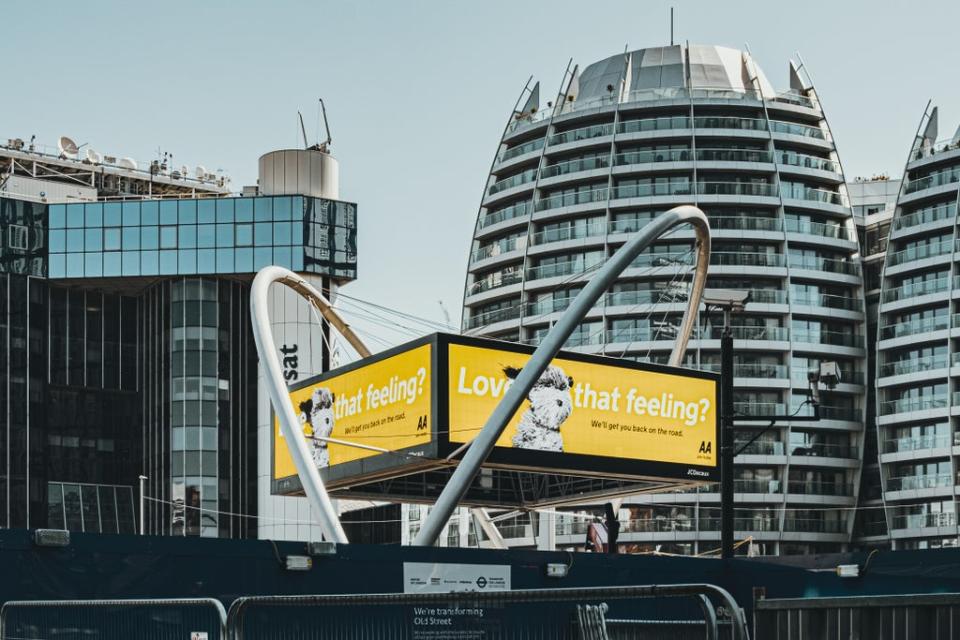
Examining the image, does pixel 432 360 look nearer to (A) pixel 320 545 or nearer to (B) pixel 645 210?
(A) pixel 320 545

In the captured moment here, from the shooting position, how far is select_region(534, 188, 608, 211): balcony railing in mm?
114500

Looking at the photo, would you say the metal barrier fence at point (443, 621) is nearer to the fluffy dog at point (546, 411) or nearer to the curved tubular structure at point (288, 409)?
the curved tubular structure at point (288, 409)

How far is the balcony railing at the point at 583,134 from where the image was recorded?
11506 centimetres

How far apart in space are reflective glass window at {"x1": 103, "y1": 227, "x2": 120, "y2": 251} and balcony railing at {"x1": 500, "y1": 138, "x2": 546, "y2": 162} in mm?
40207

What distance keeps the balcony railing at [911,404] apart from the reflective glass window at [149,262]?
2161 inches

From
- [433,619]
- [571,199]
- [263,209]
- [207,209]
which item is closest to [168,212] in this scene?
[207,209]

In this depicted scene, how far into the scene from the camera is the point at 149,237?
292 ft

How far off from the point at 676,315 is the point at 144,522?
44.1 metres

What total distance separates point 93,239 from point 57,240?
A: 2.27 meters

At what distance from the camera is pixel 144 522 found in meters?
87.6

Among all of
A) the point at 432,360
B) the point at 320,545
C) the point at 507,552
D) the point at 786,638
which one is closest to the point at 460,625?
the point at 786,638

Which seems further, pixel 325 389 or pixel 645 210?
pixel 645 210

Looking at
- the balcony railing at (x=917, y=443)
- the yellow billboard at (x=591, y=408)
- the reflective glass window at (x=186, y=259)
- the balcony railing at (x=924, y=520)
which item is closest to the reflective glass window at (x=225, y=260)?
the reflective glass window at (x=186, y=259)

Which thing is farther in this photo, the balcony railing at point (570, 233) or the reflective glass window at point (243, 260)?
the balcony railing at point (570, 233)
